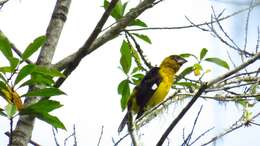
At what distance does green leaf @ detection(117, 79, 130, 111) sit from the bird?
0.11ft

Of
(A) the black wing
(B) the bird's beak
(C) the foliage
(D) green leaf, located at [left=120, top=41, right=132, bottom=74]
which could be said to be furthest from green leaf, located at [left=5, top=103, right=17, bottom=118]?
(B) the bird's beak

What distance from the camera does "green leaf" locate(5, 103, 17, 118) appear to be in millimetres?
2014

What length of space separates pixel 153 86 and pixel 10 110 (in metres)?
2.00

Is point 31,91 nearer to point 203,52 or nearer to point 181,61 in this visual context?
point 203,52

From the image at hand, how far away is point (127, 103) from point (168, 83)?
3.71 ft

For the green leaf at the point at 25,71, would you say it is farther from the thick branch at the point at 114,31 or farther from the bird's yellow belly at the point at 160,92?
the bird's yellow belly at the point at 160,92

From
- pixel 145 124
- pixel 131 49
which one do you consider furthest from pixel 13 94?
pixel 131 49

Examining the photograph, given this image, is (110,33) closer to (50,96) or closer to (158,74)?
(50,96)

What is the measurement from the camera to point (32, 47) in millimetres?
2301

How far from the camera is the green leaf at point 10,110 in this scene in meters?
2.01

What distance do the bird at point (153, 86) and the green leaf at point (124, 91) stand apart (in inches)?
1.3

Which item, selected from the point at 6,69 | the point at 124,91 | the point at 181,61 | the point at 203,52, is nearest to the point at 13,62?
the point at 6,69

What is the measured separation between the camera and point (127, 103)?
307 centimetres

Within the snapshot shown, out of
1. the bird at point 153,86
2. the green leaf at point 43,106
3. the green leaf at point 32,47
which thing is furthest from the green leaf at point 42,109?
the bird at point 153,86
